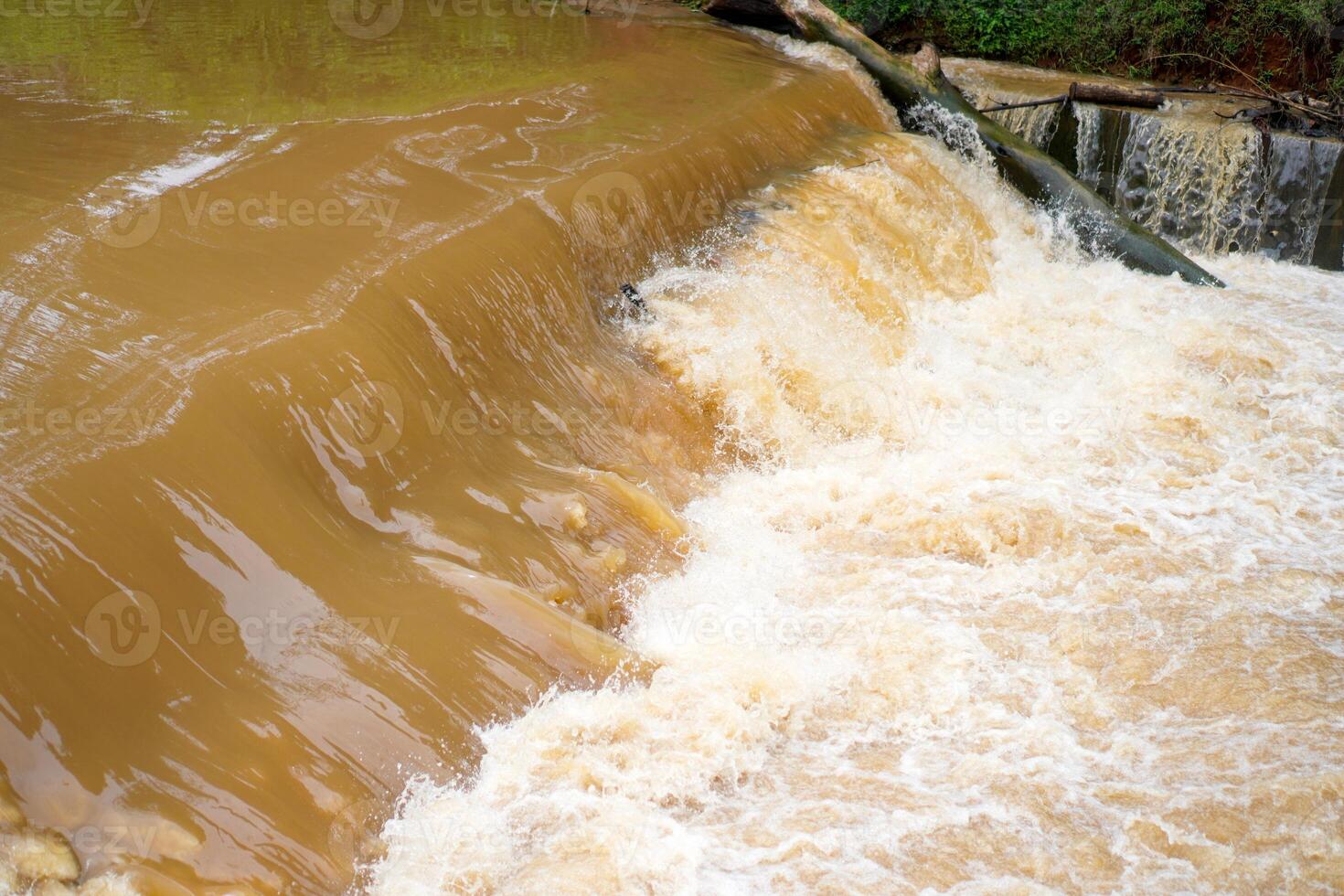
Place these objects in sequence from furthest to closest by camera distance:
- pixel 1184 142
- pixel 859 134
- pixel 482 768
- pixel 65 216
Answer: pixel 1184 142 < pixel 859 134 < pixel 65 216 < pixel 482 768

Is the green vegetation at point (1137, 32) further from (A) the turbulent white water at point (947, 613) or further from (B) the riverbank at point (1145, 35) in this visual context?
(A) the turbulent white water at point (947, 613)

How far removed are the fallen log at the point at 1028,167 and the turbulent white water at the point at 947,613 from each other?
0.72 metres

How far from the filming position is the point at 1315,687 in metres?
4.32

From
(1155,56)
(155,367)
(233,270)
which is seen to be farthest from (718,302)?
(1155,56)

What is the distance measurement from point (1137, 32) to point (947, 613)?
9482 mm

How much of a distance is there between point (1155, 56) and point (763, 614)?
9673mm

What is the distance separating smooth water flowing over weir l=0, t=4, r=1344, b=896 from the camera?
3434 millimetres

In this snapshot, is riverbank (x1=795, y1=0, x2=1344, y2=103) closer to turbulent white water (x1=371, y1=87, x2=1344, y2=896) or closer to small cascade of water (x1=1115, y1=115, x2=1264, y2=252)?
small cascade of water (x1=1115, y1=115, x2=1264, y2=252)

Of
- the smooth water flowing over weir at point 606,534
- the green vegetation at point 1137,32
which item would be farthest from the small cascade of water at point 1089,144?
the smooth water flowing over weir at point 606,534

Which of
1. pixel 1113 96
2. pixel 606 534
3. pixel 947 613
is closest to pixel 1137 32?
pixel 1113 96

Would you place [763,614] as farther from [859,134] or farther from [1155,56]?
[1155,56]

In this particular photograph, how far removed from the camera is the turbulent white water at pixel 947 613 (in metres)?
3.55

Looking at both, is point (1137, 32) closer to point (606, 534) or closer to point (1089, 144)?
point (1089, 144)

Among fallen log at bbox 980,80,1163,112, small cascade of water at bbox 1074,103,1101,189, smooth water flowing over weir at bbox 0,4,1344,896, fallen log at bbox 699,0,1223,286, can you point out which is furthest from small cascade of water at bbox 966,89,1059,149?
smooth water flowing over weir at bbox 0,4,1344,896
